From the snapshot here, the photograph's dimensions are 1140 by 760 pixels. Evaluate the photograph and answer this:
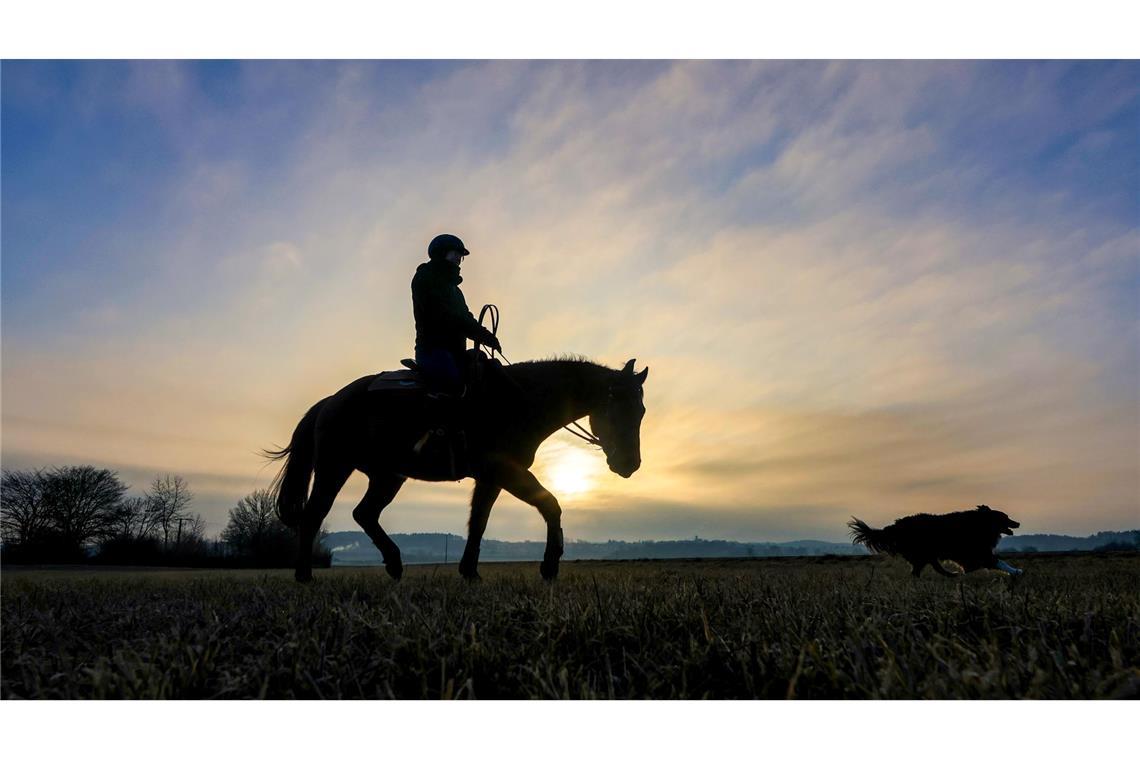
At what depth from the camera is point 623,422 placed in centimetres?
885

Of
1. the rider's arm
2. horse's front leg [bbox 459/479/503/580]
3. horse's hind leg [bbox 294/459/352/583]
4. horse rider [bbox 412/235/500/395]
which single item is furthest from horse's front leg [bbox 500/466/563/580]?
horse's hind leg [bbox 294/459/352/583]

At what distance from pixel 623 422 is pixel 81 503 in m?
24.8

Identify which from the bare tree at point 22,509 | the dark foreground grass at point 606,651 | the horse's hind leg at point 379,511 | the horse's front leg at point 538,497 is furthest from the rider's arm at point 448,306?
the bare tree at point 22,509

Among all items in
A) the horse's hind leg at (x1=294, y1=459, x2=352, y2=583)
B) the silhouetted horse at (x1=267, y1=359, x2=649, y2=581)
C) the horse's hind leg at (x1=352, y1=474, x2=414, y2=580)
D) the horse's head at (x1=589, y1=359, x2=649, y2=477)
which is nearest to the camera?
the silhouetted horse at (x1=267, y1=359, x2=649, y2=581)

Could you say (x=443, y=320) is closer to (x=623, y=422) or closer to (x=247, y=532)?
(x=623, y=422)

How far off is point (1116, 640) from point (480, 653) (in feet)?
9.40

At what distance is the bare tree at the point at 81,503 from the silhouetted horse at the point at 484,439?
43.1 feet

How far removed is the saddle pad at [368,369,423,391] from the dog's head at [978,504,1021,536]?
424 inches

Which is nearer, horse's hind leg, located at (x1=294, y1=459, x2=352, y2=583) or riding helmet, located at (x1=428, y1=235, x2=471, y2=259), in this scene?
riding helmet, located at (x1=428, y1=235, x2=471, y2=259)

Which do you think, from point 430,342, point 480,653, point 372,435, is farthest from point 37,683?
point 372,435

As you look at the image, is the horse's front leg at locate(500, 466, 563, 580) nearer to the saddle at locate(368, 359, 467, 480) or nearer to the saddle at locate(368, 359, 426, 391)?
the saddle at locate(368, 359, 467, 480)

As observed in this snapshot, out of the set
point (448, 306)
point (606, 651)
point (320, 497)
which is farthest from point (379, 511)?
point (606, 651)

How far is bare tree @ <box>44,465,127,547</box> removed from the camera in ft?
62.3

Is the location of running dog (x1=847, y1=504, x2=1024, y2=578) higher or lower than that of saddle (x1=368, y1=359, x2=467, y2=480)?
lower
